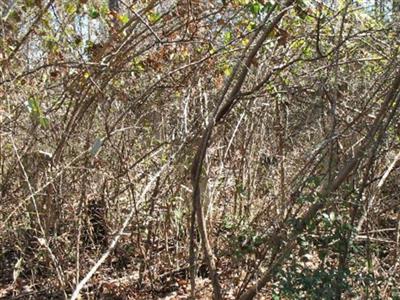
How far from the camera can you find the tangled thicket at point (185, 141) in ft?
12.2

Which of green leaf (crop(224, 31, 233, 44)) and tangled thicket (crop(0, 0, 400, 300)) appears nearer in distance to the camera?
tangled thicket (crop(0, 0, 400, 300))

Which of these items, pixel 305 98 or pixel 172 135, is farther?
pixel 172 135

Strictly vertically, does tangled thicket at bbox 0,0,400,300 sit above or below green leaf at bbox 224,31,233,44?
below

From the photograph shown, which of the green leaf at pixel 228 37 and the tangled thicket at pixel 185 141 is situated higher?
the green leaf at pixel 228 37

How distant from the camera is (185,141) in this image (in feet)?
14.3

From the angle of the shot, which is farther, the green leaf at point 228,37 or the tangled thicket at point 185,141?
the green leaf at point 228,37

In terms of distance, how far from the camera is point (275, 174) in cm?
474

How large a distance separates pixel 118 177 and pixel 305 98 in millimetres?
1513

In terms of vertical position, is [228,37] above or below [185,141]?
above

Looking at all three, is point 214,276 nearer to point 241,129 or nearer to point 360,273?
point 360,273

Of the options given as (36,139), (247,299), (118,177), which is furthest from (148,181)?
(247,299)

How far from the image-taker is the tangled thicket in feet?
12.2

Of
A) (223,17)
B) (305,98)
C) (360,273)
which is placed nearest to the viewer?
(360,273)

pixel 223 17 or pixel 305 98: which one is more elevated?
pixel 223 17
